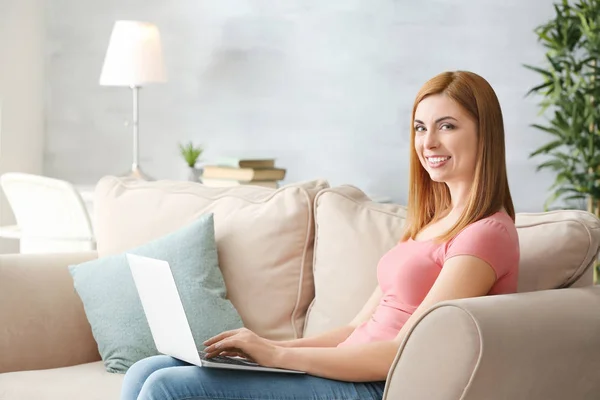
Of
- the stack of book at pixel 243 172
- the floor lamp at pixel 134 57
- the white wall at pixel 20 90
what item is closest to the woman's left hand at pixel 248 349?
the stack of book at pixel 243 172

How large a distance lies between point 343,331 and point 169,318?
490mm

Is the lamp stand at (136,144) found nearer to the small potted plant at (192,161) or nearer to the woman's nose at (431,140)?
the small potted plant at (192,161)

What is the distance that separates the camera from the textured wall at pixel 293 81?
12.1 ft

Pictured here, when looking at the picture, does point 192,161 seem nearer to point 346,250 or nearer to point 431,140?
point 346,250

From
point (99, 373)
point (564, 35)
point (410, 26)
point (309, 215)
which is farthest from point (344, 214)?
point (410, 26)

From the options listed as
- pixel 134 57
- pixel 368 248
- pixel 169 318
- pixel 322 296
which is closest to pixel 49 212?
pixel 134 57

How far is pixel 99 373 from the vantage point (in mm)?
2357

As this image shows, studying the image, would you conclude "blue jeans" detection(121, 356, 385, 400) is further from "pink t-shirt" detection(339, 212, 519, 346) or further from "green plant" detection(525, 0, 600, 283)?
"green plant" detection(525, 0, 600, 283)

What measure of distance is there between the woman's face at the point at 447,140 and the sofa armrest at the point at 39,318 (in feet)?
3.63

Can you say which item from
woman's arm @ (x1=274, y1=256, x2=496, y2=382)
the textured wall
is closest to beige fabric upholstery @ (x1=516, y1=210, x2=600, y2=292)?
woman's arm @ (x1=274, y1=256, x2=496, y2=382)

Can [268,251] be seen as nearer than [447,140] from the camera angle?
No

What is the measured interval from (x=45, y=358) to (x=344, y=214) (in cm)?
87

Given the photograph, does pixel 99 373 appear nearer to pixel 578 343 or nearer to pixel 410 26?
pixel 578 343

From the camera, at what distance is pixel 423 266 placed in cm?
188
